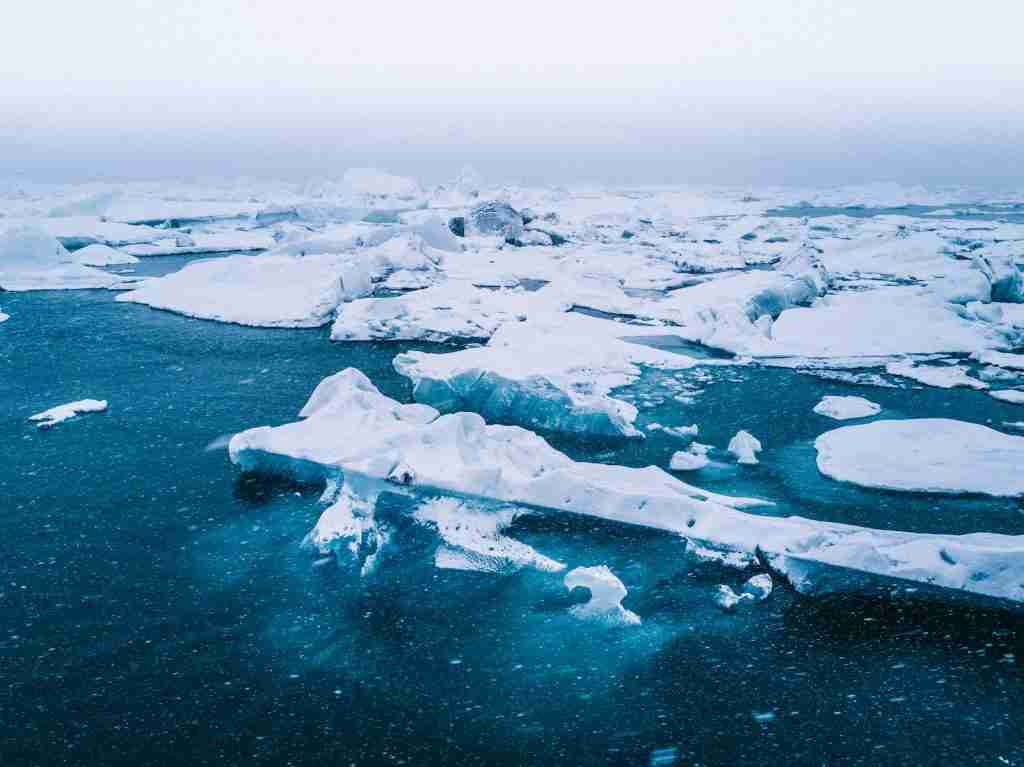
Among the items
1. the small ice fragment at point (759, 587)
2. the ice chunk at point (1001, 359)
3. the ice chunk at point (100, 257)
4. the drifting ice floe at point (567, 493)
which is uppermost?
the drifting ice floe at point (567, 493)

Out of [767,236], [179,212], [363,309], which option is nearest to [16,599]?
[363,309]

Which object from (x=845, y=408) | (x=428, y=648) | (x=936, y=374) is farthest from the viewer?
(x=936, y=374)

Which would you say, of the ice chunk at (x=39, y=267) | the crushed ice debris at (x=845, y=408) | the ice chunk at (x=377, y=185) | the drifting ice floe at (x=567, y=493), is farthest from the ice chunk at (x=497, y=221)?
the drifting ice floe at (x=567, y=493)

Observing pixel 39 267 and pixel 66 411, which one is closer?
pixel 66 411

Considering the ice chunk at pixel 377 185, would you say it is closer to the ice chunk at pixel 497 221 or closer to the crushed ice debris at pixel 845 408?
the ice chunk at pixel 497 221

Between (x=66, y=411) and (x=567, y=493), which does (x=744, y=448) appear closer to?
(x=567, y=493)

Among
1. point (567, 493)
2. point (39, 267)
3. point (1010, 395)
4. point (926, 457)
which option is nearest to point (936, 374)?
point (1010, 395)

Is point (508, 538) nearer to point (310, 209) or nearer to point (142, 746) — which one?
point (142, 746)
